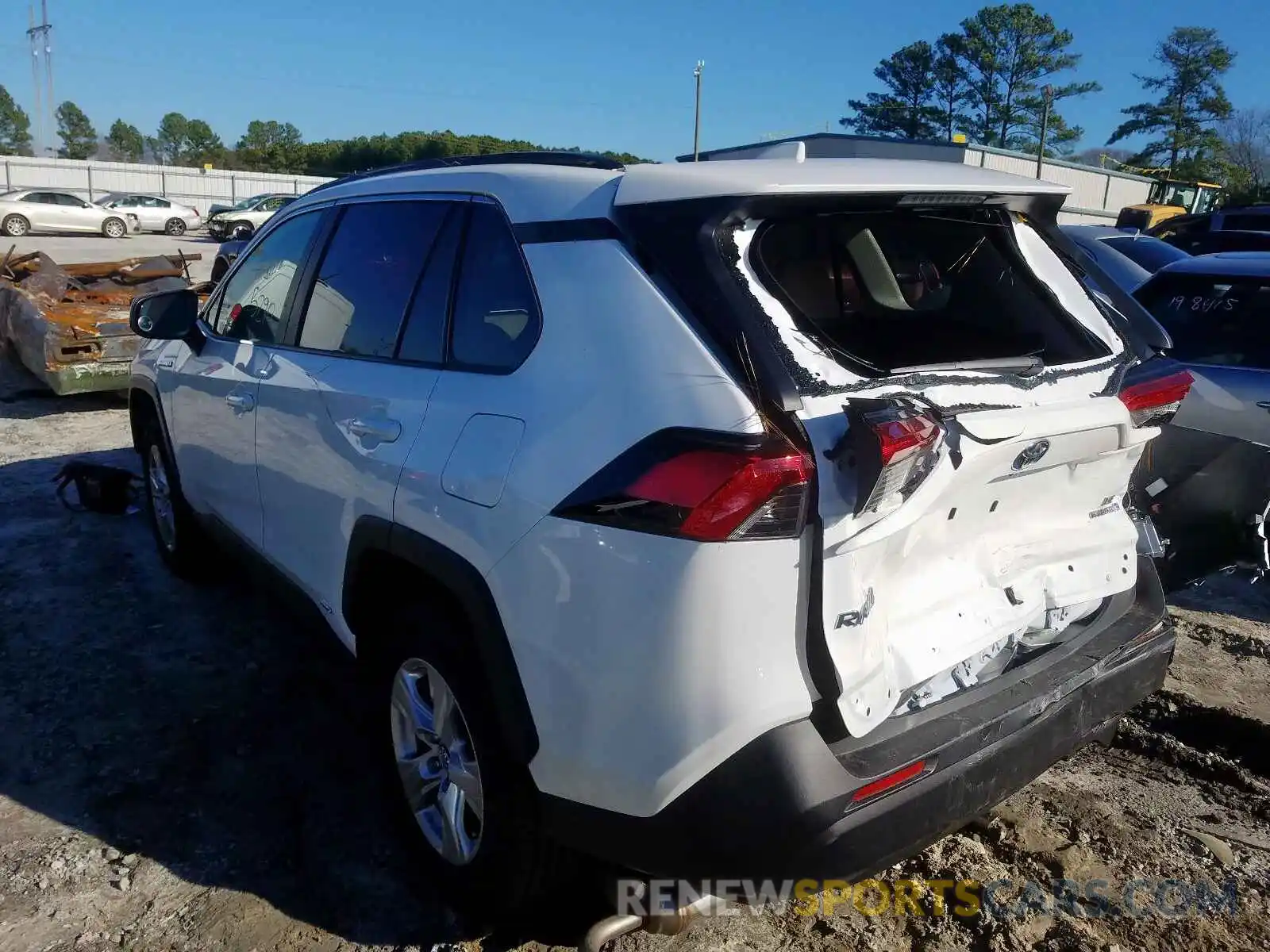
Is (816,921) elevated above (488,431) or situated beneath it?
situated beneath

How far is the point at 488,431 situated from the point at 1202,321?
431 cm

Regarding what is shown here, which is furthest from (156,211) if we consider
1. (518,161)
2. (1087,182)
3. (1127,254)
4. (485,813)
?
(1087,182)

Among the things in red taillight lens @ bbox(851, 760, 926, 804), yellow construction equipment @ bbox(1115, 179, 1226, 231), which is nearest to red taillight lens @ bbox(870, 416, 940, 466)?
red taillight lens @ bbox(851, 760, 926, 804)

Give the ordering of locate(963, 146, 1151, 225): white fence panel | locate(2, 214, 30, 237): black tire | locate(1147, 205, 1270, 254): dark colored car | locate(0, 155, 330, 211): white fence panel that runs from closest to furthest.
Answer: locate(1147, 205, 1270, 254): dark colored car
locate(2, 214, 30, 237): black tire
locate(963, 146, 1151, 225): white fence panel
locate(0, 155, 330, 211): white fence panel

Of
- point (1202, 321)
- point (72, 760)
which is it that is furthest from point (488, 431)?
point (1202, 321)

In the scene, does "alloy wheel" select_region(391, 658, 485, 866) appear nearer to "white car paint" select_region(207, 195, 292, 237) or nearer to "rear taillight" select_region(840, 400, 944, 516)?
"rear taillight" select_region(840, 400, 944, 516)

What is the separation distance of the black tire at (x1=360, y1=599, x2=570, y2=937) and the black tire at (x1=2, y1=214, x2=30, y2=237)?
3509cm

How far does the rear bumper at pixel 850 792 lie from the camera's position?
1840mm

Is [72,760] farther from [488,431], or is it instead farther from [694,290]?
[694,290]

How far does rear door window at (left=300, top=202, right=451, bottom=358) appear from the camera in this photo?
276 centimetres

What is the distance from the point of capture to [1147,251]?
998 centimetres

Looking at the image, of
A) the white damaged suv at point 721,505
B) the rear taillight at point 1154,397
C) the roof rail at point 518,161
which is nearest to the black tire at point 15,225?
the roof rail at point 518,161

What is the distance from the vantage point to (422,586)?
2508 millimetres

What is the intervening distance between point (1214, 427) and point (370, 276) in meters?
3.79
